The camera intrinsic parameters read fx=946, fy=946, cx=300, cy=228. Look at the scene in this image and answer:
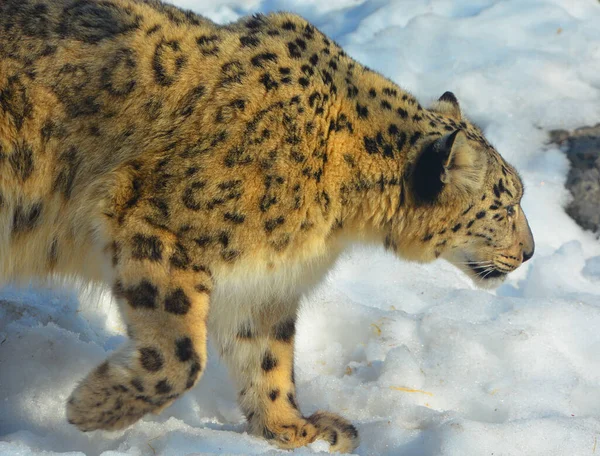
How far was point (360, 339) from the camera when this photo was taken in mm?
5711

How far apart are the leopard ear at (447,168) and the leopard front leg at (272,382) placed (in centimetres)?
102

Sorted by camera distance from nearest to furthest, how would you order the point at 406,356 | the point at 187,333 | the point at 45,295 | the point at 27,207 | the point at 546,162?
the point at 187,333 → the point at 27,207 → the point at 406,356 → the point at 45,295 → the point at 546,162

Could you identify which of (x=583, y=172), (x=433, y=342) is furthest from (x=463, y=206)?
(x=583, y=172)

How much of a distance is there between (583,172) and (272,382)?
12.3 ft

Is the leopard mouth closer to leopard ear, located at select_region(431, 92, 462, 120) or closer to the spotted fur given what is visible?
the spotted fur

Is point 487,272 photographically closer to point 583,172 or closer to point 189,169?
point 189,169

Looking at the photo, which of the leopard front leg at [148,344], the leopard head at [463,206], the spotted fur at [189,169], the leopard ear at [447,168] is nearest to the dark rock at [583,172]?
the leopard head at [463,206]

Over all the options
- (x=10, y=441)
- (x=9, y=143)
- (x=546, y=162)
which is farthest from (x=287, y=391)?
(x=546, y=162)

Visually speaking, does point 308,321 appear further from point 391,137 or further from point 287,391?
point 391,137

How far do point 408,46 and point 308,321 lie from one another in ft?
11.5

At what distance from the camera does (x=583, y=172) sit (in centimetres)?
748

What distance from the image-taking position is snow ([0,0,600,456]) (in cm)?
454

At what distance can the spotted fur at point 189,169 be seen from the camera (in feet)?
12.9

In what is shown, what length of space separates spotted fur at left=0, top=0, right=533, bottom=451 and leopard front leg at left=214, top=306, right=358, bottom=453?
0.24 meters
